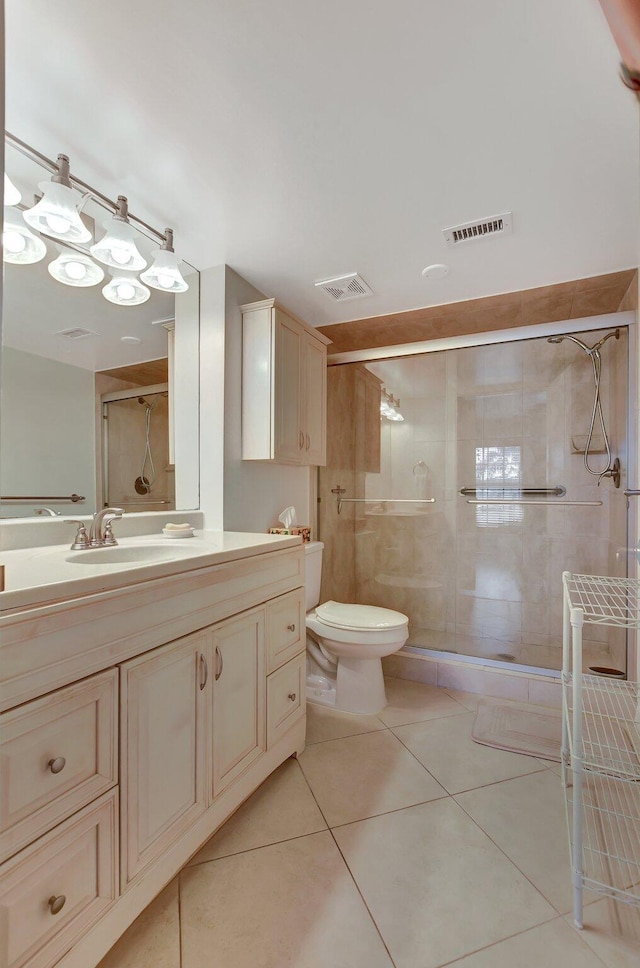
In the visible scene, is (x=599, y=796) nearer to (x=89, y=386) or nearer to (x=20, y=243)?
(x=89, y=386)

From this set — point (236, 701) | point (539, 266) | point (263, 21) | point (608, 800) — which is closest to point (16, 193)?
point (263, 21)

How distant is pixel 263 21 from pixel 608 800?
8.29ft

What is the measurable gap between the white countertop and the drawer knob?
1.88 ft

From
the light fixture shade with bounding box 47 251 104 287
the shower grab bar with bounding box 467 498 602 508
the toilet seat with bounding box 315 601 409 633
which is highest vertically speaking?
the light fixture shade with bounding box 47 251 104 287

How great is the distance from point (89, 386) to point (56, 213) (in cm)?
54

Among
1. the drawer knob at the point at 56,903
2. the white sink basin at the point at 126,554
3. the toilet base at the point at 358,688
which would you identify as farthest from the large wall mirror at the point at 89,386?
the toilet base at the point at 358,688

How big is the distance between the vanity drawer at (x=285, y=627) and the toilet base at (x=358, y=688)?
1.68 ft

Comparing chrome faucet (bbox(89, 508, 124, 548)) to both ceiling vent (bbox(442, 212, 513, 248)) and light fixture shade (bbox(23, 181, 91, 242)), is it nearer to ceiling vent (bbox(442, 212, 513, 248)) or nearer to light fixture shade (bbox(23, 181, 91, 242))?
light fixture shade (bbox(23, 181, 91, 242))

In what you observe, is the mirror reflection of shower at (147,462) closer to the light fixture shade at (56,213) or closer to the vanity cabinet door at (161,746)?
the light fixture shade at (56,213)

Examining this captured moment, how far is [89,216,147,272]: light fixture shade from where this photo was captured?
1.53 meters

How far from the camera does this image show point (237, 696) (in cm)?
140

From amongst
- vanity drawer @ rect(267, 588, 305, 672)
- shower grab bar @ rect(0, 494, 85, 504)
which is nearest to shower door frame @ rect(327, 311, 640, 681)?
vanity drawer @ rect(267, 588, 305, 672)

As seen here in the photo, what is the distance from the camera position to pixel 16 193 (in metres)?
1.32

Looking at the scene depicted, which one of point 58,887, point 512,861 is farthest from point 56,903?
point 512,861
